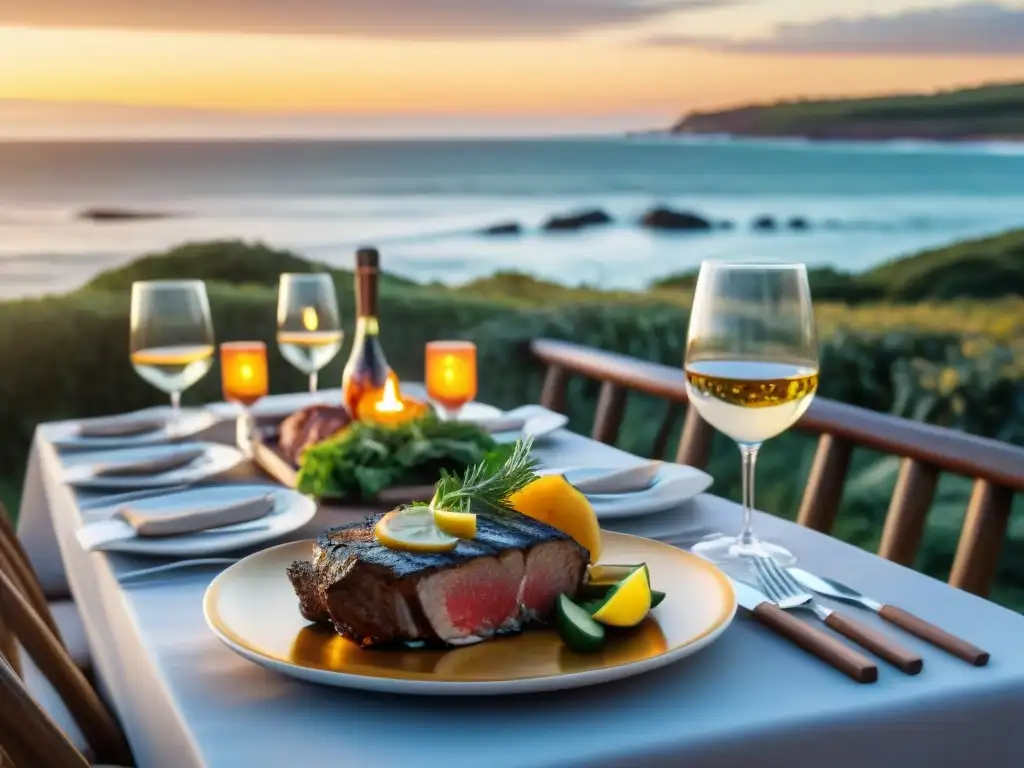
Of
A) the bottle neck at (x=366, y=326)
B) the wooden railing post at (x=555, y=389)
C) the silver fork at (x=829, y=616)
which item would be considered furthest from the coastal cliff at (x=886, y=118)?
the silver fork at (x=829, y=616)

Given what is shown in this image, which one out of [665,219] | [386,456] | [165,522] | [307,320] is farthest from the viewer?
[665,219]

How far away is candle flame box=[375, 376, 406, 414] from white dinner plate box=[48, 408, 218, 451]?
48 cm

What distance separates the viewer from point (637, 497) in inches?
54.9

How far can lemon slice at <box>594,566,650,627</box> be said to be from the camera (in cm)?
89

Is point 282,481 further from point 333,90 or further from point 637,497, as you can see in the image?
point 333,90

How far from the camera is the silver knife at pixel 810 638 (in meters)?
0.88

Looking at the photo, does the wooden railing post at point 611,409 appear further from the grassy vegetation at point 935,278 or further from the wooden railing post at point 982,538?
the grassy vegetation at point 935,278

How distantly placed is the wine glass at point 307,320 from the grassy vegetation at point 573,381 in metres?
1.33

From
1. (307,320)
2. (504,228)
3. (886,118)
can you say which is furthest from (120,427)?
(886,118)

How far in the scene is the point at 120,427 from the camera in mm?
2016

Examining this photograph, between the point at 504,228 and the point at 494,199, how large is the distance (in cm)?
13

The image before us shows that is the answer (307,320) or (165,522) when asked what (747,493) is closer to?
(165,522)

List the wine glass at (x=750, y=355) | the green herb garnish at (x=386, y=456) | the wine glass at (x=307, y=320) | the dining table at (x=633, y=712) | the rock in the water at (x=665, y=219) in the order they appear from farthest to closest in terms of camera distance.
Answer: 1. the rock in the water at (x=665, y=219)
2. the wine glass at (x=307, y=320)
3. the green herb garnish at (x=386, y=456)
4. the wine glass at (x=750, y=355)
5. the dining table at (x=633, y=712)

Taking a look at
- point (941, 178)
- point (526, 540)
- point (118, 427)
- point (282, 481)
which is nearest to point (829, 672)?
point (526, 540)
